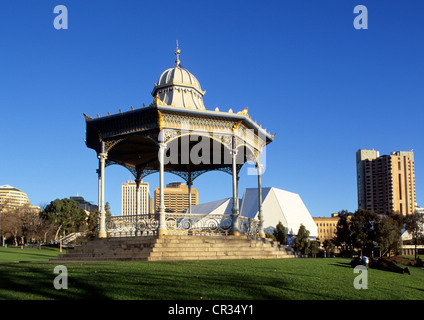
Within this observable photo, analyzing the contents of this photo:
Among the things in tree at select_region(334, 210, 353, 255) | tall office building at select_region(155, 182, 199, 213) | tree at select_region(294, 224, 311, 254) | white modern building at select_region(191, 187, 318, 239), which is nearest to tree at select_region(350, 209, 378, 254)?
tree at select_region(334, 210, 353, 255)

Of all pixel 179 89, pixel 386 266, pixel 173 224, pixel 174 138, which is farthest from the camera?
pixel 179 89

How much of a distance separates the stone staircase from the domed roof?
7034 mm

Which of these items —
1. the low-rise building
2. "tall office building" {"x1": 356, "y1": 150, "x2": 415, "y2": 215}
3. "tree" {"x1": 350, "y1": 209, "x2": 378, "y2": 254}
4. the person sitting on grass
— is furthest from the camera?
the low-rise building

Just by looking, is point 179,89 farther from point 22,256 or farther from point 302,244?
point 302,244

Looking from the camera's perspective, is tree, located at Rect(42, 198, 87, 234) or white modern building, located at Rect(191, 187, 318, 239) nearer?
tree, located at Rect(42, 198, 87, 234)

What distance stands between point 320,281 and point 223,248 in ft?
24.0

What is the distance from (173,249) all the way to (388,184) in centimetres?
12453

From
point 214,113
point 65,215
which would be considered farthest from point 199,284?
point 65,215

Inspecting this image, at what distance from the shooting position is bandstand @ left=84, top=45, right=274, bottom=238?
746 inches

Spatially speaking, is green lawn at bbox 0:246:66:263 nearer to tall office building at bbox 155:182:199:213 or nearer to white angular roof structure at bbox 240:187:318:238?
white angular roof structure at bbox 240:187:318:238

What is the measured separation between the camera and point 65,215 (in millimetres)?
67938
